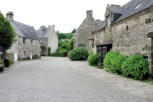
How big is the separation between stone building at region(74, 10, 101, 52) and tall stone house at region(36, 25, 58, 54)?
16252 mm

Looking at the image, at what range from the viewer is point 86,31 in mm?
27109

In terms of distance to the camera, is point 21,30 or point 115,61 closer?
point 115,61

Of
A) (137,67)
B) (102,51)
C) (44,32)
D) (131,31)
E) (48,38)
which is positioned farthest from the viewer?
(44,32)

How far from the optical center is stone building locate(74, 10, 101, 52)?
85.5 ft

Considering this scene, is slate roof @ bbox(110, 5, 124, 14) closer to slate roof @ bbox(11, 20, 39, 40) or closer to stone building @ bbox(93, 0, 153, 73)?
stone building @ bbox(93, 0, 153, 73)

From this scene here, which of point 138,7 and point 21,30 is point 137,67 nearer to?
point 138,7

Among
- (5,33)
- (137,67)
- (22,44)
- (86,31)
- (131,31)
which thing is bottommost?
(137,67)

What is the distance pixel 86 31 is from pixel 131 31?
18.7m

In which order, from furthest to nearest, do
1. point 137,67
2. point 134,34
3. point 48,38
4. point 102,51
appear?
point 48,38, point 102,51, point 134,34, point 137,67

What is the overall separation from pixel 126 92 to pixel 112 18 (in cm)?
772

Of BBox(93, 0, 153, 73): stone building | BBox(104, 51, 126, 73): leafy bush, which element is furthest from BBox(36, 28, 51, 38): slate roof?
BBox(104, 51, 126, 73): leafy bush

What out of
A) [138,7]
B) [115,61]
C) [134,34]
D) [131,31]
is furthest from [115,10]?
[115,61]

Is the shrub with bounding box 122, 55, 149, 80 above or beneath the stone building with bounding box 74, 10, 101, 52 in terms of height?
beneath

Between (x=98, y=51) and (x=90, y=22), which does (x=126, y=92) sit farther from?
(x=90, y=22)
